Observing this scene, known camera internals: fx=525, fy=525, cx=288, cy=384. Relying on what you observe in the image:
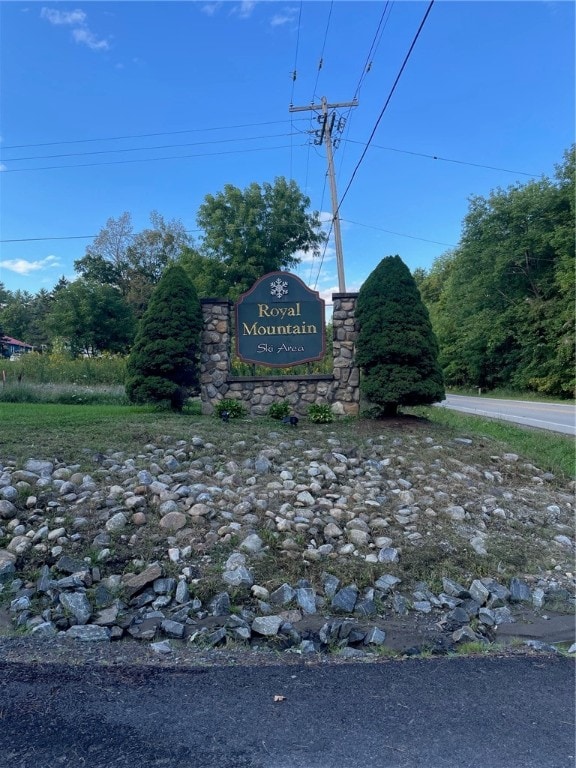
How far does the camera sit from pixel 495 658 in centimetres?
322

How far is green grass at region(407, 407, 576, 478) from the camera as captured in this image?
766 cm

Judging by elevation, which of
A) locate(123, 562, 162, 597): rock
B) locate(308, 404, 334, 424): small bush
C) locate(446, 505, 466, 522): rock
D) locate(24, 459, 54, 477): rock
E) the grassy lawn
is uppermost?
locate(308, 404, 334, 424): small bush

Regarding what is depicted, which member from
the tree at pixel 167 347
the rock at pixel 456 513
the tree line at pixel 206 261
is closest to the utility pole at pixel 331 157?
the tree line at pixel 206 261

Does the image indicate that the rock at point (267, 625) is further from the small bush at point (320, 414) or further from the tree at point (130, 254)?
the tree at point (130, 254)

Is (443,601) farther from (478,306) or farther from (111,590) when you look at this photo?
(478,306)

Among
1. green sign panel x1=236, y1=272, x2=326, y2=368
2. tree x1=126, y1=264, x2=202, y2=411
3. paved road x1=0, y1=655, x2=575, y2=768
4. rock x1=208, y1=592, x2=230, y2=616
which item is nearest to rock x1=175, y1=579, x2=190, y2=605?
rock x1=208, y1=592, x2=230, y2=616

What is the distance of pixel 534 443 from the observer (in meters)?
9.53

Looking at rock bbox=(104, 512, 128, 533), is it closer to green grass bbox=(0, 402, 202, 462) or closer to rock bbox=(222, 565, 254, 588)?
rock bbox=(222, 565, 254, 588)

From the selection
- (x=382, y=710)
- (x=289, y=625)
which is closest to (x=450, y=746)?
(x=382, y=710)

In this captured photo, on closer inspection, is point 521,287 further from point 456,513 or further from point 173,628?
point 173,628

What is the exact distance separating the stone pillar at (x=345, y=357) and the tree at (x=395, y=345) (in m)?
0.41

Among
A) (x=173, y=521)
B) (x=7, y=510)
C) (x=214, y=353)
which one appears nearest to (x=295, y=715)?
(x=173, y=521)

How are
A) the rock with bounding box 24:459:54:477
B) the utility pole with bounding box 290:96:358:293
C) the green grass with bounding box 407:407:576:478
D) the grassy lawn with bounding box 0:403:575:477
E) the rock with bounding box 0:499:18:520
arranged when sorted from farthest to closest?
the utility pole with bounding box 290:96:358:293
the green grass with bounding box 407:407:576:478
the grassy lawn with bounding box 0:403:575:477
the rock with bounding box 24:459:54:477
the rock with bounding box 0:499:18:520

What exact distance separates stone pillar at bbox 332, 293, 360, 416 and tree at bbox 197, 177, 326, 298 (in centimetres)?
1664
